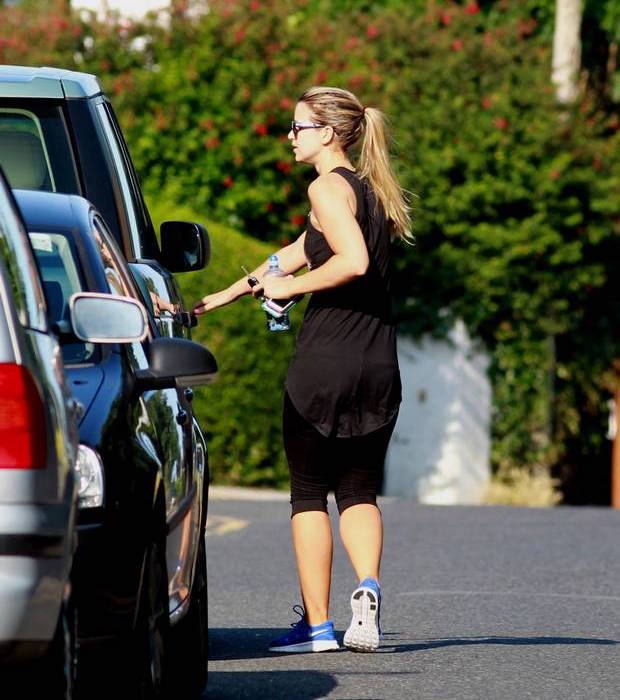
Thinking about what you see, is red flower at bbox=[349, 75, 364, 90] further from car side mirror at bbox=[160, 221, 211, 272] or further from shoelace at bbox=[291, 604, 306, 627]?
shoelace at bbox=[291, 604, 306, 627]

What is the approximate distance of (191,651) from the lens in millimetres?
6199

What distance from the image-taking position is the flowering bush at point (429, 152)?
18641 mm

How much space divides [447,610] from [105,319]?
4.24m

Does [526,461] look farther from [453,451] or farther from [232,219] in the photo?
[232,219]

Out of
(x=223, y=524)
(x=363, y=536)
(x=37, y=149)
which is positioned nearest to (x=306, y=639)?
(x=363, y=536)

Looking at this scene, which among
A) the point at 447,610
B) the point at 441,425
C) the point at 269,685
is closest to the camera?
the point at 269,685

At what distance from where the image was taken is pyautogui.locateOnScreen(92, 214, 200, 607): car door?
5.52 m

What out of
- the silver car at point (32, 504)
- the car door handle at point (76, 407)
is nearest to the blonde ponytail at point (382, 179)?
the car door handle at point (76, 407)

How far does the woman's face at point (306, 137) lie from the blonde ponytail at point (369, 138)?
2 cm

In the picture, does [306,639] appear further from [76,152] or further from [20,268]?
[20,268]

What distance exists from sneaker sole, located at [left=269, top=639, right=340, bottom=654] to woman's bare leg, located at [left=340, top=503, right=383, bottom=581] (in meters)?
0.25

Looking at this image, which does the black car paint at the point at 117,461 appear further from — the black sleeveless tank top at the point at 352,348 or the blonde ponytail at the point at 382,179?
the blonde ponytail at the point at 382,179

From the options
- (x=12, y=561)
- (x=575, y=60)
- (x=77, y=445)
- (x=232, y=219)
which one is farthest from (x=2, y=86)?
(x=575, y=60)

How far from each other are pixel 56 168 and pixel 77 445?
3.10 meters
